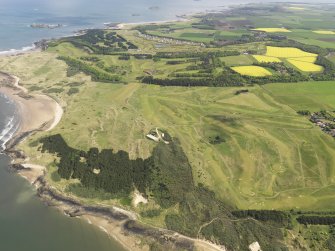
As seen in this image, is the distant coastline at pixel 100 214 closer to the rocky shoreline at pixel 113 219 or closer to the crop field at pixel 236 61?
the rocky shoreline at pixel 113 219

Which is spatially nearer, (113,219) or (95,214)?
(113,219)

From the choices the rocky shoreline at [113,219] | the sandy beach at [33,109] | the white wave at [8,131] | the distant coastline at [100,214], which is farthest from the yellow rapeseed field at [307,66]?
the white wave at [8,131]

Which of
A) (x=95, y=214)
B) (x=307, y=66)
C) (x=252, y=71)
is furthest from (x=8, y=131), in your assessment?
(x=307, y=66)

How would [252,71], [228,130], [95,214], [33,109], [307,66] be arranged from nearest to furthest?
[95,214] < [228,130] < [33,109] < [252,71] < [307,66]

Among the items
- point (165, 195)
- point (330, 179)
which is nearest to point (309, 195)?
point (330, 179)

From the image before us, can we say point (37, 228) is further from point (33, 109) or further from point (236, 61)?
point (236, 61)

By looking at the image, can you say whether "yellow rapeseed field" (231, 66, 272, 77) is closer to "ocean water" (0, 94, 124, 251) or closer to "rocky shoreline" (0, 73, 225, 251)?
"rocky shoreline" (0, 73, 225, 251)

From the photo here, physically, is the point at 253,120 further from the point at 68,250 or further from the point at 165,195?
the point at 68,250

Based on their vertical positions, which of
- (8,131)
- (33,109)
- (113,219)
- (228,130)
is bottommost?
(228,130)

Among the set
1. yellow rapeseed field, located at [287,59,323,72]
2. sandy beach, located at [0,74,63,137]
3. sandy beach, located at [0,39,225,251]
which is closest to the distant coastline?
sandy beach, located at [0,39,225,251]
